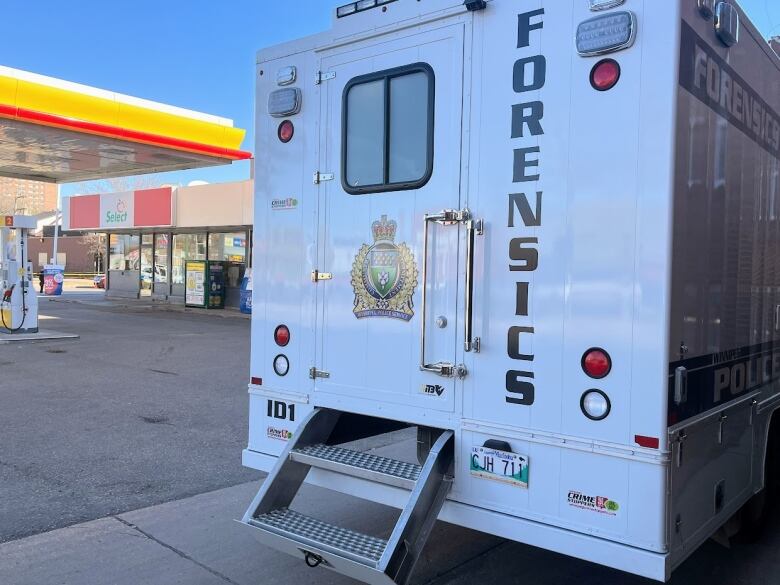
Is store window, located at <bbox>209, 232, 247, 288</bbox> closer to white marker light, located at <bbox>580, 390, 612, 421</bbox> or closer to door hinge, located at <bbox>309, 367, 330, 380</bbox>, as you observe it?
door hinge, located at <bbox>309, 367, 330, 380</bbox>

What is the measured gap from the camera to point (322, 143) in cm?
409

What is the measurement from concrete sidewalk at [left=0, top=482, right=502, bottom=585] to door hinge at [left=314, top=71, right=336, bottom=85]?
8.40ft

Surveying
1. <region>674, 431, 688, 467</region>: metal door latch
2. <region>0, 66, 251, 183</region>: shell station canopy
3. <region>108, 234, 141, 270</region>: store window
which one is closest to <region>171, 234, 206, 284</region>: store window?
<region>108, 234, 141, 270</region>: store window

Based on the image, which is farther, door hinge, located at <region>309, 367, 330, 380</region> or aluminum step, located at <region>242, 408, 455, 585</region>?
door hinge, located at <region>309, 367, 330, 380</region>

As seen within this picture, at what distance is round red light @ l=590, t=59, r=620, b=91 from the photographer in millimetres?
3000

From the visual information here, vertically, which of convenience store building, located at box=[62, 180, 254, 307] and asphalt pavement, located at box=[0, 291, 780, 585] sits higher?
convenience store building, located at box=[62, 180, 254, 307]

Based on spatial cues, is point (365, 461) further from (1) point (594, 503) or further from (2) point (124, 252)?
(2) point (124, 252)

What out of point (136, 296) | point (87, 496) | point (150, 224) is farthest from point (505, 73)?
point (136, 296)

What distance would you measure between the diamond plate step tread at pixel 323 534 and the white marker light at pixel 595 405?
3.68ft

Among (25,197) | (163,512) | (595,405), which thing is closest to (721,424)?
(595,405)

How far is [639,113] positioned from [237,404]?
22.8 ft

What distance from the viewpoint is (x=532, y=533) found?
320 cm

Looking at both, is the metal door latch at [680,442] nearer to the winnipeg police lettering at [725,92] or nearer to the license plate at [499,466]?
the license plate at [499,466]

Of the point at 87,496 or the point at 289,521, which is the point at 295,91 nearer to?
the point at 289,521
